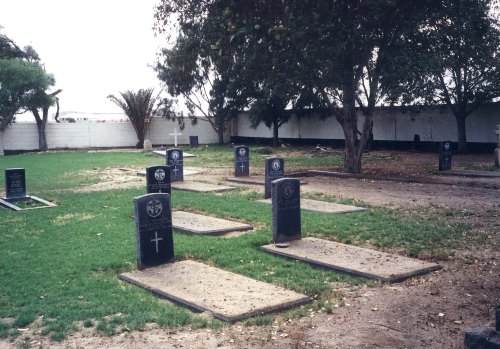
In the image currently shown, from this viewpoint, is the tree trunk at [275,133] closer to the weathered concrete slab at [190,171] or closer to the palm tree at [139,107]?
the palm tree at [139,107]

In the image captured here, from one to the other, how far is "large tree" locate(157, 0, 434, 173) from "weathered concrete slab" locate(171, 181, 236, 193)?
3.67 meters

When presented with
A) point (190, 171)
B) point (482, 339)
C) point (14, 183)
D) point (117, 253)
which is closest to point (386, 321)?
point (482, 339)

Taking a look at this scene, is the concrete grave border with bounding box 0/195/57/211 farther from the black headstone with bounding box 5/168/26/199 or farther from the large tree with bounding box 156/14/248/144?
the large tree with bounding box 156/14/248/144

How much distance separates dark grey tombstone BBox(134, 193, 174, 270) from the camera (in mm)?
6984

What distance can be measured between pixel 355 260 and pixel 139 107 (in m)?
32.8

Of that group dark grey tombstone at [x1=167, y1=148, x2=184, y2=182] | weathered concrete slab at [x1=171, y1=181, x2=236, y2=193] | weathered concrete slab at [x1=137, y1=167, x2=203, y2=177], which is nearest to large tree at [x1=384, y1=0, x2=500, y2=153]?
weathered concrete slab at [x1=171, y1=181, x2=236, y2=193]

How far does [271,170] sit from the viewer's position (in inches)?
511

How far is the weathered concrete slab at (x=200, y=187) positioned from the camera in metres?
14.6

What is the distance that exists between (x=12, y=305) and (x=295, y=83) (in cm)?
1288

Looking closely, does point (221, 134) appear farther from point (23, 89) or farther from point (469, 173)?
point (469, 173)

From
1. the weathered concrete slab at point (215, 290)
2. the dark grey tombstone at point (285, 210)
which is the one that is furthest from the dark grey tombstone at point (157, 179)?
the weathered concrete slab at point (215, 290)

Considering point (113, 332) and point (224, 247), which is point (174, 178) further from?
point (113, 332)

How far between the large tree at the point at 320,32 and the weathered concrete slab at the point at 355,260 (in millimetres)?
2918

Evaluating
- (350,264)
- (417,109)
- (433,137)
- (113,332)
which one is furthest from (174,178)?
(433,137)
